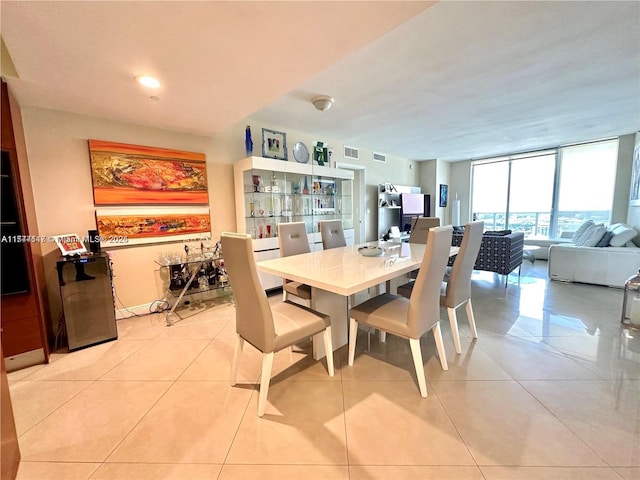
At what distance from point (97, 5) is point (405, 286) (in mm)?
2699

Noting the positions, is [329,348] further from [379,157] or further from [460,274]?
[379,157]

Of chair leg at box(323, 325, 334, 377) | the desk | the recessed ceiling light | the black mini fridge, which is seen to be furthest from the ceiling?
the desk

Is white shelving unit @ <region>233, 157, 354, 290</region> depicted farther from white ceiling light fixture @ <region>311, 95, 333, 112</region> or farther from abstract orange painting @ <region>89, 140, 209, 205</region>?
white ceiling light fixture @ <region>311, 95, 333, 112</region>

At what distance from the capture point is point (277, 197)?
395 centimetres

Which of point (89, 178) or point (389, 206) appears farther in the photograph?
point (389, 206)

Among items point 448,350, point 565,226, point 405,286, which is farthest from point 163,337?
point 565,226

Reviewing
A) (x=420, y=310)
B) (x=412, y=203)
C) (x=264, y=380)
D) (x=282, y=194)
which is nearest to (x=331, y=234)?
(x=282, y=194)

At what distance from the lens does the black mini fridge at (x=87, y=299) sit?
225cm

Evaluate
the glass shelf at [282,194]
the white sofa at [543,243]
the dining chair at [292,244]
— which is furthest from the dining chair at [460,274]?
the white sofa at [543,243]

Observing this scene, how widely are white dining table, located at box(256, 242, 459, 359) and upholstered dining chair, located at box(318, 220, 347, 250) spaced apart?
1.97ft

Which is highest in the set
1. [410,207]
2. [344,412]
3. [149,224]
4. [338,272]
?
[410,207]

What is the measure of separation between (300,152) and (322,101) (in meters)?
1.33

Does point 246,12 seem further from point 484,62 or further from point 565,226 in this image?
point 565,226

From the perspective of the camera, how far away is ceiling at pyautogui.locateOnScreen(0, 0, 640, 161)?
1366 mm
